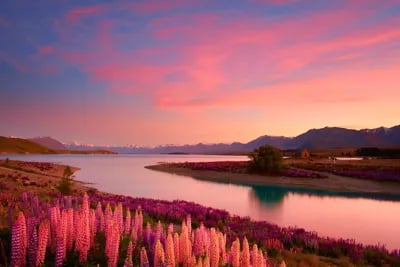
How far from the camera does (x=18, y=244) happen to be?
17.4 ft

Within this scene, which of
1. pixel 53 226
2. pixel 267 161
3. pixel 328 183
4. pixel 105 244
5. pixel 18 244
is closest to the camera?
pixel 18 244

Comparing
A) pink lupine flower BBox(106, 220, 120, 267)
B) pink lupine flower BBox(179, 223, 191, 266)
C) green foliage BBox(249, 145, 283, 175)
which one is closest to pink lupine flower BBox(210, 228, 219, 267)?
pink lupine flower BBox(179, 223, 191, 266)

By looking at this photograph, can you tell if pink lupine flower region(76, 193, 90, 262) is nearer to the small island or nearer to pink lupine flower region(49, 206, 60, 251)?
pink lupine flower region(49, 206, 60, 251)

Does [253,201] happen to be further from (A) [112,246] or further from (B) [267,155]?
(A) [112,246]

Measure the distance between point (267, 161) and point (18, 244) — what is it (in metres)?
58.6

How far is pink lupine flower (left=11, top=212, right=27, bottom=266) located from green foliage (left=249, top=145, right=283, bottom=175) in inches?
2253

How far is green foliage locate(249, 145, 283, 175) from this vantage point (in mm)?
61562

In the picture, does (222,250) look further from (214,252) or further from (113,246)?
(113,246)

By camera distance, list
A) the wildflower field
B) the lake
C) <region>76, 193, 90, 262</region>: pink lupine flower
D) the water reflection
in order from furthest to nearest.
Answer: the water reflection < the lake < <region>76, 193, 90, 262</region>: pink lupine flower < the wildflower field

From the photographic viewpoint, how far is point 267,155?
62281 mm

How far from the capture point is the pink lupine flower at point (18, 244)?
527 cm

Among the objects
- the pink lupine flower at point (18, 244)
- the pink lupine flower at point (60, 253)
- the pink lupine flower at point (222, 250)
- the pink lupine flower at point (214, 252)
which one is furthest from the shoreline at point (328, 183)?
the pink lupine flower at point (18, 244)

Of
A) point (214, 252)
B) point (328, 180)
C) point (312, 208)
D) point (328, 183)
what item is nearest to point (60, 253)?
point (214, 252)

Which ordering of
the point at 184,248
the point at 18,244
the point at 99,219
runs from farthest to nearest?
the point at 99,219
the point at 184,248
the point at 18,244
